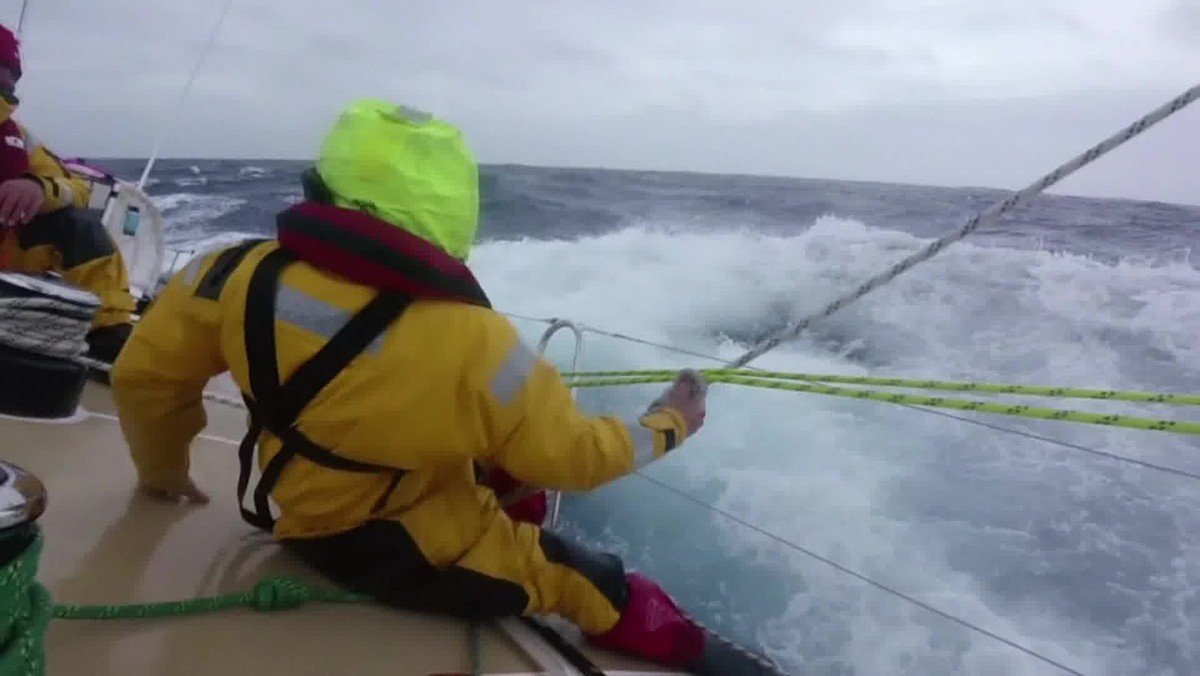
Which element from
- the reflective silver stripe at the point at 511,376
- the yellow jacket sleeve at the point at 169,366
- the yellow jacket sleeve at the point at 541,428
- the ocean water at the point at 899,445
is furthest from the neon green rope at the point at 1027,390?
the ocean water at the point at 899,445

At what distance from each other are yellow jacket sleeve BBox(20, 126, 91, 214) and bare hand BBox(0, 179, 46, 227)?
0.15ft

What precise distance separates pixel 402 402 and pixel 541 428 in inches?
6.8

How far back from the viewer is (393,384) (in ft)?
4.02

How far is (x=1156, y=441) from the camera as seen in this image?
4008mm

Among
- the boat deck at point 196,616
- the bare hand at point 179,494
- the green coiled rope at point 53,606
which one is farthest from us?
the bare hand at point 179,494

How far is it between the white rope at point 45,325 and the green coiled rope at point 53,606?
91 centimetres

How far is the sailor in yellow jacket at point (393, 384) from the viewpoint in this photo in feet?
4.02

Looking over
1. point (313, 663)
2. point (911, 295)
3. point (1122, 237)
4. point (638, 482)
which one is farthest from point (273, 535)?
point (1122, 237)

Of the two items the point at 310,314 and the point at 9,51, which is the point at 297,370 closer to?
the point at 310,314

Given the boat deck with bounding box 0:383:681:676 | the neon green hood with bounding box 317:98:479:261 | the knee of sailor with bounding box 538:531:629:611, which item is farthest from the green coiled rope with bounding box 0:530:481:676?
the neon green hood with bounding box 317:98:479:261

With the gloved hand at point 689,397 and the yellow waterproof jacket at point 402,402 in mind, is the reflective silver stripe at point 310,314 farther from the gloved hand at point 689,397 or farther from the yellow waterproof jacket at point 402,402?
the gloved hand at point 689,397

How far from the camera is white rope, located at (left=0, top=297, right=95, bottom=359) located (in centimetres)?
201

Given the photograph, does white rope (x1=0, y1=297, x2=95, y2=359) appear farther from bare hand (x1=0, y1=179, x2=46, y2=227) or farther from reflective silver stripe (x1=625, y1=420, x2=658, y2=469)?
reflective silver stripe (x1=625, y1=420, x2=658, y2=469)

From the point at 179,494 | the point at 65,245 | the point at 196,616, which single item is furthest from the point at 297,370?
the point at 65,245
